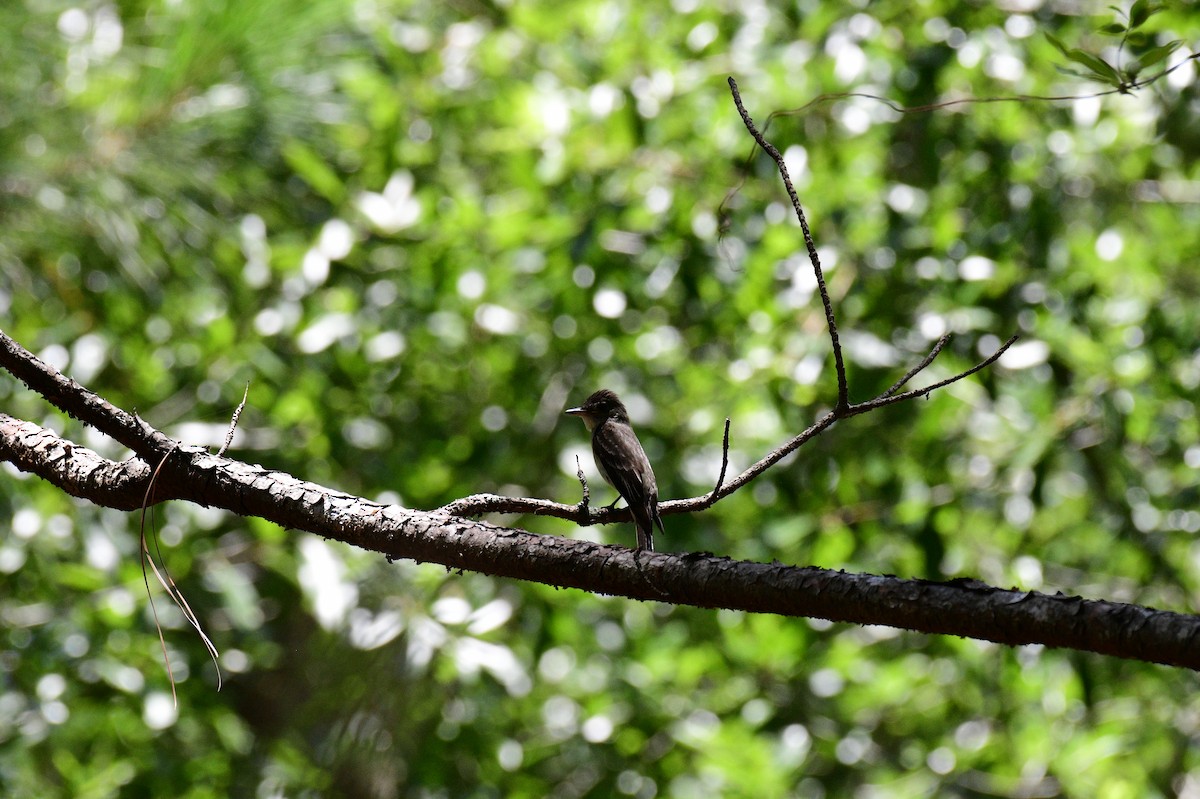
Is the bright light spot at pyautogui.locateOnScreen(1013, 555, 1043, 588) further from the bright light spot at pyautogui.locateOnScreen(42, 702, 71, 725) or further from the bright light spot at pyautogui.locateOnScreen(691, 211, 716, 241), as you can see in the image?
the bright light spot at pyautogui.locateOnScreen(42, 702, 71, 725)

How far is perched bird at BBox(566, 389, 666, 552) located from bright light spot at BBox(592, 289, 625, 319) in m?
0.37

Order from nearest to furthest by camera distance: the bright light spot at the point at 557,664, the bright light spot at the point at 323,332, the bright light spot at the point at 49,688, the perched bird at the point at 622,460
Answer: the perched bird at the point at 622,460 < the bright light spot at the point at 49,688 < the bright light spot at the point at 323,332 < the bright light spot at the point at 557,664

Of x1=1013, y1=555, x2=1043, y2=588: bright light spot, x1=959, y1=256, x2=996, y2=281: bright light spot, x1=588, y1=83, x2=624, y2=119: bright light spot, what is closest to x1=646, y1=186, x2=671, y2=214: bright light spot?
x1=588, y1=83, x2=624, y2=119: bright light spot

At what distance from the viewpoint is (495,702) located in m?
4.71

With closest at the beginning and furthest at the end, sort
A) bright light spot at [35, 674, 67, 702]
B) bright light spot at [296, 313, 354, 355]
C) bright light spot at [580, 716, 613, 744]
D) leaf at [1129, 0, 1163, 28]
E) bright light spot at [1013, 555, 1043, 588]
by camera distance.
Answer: leaf at [1129, 0, 1163, 28], bright light spot at [35, 674, 67, 702], bright light spot at [1013, 555, 1043, 588], bright light spot at [580, 716, 613, 744], bright light spot at [296, 313, 354, 355]

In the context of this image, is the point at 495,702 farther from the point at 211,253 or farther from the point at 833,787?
the point at 211,253

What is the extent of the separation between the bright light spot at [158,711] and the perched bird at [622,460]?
201 cm

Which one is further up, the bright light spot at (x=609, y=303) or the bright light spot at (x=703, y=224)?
the bright light spot at (x=609, y=303)

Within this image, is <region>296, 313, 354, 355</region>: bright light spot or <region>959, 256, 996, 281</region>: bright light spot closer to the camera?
<region>959, 256, 996, 281</region>: bright light spot

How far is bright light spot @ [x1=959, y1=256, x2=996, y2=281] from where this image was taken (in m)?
4.42

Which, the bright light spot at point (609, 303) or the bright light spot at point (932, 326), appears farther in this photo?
the bright light spot at point (609, 303)

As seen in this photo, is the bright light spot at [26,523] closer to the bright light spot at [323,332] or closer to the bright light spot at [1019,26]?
the bright light spot at [323,332]

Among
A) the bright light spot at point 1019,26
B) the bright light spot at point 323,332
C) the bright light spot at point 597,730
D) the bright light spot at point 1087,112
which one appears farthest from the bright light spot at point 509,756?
the bright light spot at point 1019,26

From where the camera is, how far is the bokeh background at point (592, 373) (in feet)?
14.3
